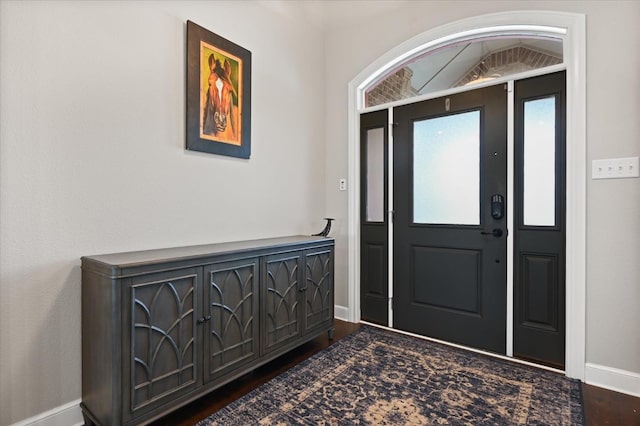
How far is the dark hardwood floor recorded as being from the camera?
188 cm

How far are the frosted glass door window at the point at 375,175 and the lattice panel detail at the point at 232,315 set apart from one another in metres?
1.60

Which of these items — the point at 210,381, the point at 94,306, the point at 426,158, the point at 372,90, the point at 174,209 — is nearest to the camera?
the point at 94,306

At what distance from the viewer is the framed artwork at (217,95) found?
2.35 m

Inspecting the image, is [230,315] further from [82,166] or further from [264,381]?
[82,166]

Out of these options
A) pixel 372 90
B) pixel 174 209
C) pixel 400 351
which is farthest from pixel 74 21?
pixel 400 351

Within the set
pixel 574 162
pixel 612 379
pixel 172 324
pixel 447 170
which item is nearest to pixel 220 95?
pixel 172 324

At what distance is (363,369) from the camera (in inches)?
96.0

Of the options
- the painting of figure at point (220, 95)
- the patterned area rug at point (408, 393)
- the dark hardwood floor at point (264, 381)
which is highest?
the painting of figure at point (220, 95)

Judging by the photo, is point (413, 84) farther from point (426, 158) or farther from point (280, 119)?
point (280, 119)

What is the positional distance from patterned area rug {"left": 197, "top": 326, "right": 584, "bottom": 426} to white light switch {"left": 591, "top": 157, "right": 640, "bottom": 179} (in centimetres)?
140

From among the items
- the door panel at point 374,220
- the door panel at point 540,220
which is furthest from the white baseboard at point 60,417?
the door panel at point 540,220

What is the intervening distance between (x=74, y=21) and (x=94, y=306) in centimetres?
151

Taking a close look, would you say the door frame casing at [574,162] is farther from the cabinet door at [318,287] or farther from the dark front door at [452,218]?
the cabinet door at [318,287]

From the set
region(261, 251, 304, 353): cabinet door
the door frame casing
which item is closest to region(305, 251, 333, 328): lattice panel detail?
region(261, 251, 304, 353): cabinet door
